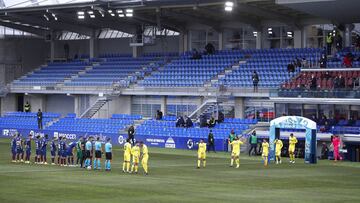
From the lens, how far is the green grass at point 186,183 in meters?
26.8

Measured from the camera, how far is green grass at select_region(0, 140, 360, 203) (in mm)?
26797

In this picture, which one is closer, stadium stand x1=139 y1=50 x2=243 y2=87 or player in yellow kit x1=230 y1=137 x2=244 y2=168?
player in yellow kit x1=230 y1=137 x2=244 y2=168

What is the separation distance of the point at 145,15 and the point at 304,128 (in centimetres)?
2493

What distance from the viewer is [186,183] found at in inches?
1241

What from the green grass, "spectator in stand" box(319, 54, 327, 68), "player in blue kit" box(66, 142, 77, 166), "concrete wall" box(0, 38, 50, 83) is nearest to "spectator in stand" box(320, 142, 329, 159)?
the green grass

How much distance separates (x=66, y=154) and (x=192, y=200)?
14.3 metres

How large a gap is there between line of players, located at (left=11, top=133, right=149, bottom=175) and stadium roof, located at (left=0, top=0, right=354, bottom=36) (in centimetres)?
1955

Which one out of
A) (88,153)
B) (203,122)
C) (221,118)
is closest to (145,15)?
(221,118)

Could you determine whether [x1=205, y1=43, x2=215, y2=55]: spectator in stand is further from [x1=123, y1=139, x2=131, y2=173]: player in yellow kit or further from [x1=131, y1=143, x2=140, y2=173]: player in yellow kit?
[x1=131, y1=143, x2=140, y2=173]: player in yellow kit

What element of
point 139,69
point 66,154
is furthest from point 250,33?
point 66,154

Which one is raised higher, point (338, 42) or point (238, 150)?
point (338, 42)

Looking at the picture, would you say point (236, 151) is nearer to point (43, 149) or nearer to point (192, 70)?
point (43, 149)

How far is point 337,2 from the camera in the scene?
47781 millimetres

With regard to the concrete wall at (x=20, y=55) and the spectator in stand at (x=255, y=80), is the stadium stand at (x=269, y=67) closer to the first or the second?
the spectator in stand at (x=255, y=80)
